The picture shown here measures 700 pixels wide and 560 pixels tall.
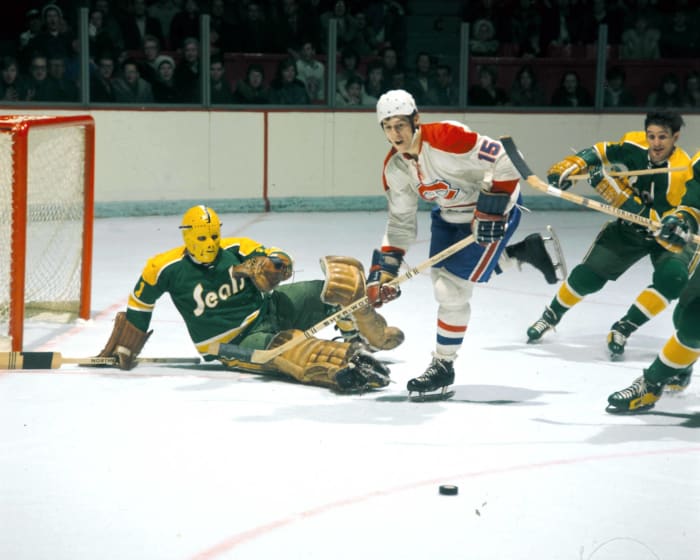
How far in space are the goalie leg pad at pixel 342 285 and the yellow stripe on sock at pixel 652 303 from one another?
4.10ft

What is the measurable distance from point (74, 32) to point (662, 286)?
5.34 metres

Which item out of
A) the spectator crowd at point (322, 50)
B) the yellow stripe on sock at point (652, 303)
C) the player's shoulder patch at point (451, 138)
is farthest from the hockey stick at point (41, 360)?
the spectator crowd at point (322, 50)

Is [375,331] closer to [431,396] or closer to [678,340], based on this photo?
[431,396]

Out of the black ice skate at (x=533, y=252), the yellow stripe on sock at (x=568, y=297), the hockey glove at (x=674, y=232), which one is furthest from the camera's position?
the yellow stripe on sock at (x=568, y=297)

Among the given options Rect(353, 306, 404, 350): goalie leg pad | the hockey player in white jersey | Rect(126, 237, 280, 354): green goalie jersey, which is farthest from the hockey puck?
Rect(126, 237, 280, 354): green goalie jersey

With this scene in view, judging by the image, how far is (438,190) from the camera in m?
3.92

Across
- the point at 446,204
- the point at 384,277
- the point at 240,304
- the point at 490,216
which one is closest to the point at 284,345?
the point at 240,304

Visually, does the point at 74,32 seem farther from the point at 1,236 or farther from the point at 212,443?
the point at 212,443

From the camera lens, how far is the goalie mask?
4.12 meters

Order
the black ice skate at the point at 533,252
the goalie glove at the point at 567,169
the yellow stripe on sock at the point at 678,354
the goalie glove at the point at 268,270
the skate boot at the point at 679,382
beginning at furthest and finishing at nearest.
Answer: the black ice skate at the point at 533,252, the goalie glove at the point at 567,169, the goalie glove at the point at 268,270, the skate boot at the point at 679,382, the yellow stripe on sock at the point at 678,354

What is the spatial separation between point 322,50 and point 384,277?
5455mm

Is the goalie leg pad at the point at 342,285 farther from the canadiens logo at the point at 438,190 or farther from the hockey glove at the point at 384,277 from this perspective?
the canadiens logo at the point at 438,190

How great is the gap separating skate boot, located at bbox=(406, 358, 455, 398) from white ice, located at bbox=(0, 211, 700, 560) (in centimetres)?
6

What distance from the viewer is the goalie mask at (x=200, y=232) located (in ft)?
13.5
